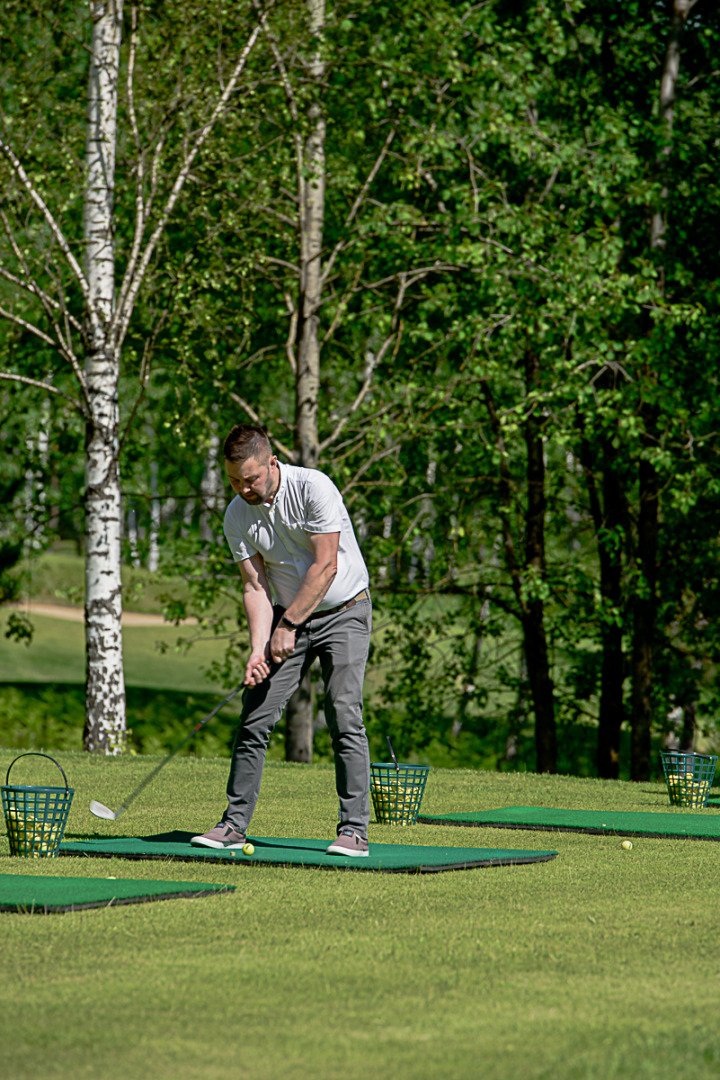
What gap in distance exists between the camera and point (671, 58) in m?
15.2

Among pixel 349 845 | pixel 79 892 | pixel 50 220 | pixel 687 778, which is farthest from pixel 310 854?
pixel 50 220

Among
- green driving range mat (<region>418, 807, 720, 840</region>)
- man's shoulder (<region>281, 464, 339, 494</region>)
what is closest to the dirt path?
green driving range mat (<region>418, 807, 720, 840</region>)

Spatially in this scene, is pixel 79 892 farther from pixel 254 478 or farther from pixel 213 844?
pixel 254 478

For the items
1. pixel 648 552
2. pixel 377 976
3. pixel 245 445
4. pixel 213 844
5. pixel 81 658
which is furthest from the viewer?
pixel 81 658

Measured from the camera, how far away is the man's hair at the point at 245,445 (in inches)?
206

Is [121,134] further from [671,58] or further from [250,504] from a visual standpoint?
[250,504]

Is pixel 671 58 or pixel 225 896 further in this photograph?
pixel 671 58

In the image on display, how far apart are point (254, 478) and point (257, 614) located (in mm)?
636

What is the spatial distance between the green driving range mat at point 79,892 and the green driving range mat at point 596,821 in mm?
A: 2632

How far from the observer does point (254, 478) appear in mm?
5301

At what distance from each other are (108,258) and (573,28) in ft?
23.7

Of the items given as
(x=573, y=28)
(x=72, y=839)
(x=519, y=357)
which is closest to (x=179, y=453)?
(x=519, y=357)

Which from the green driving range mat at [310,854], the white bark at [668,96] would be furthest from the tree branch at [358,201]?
the green driving range mat at [310,854]

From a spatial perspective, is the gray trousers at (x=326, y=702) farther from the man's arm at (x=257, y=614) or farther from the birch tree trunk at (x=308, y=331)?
the birch tree trunk at (x=308, y=331)
